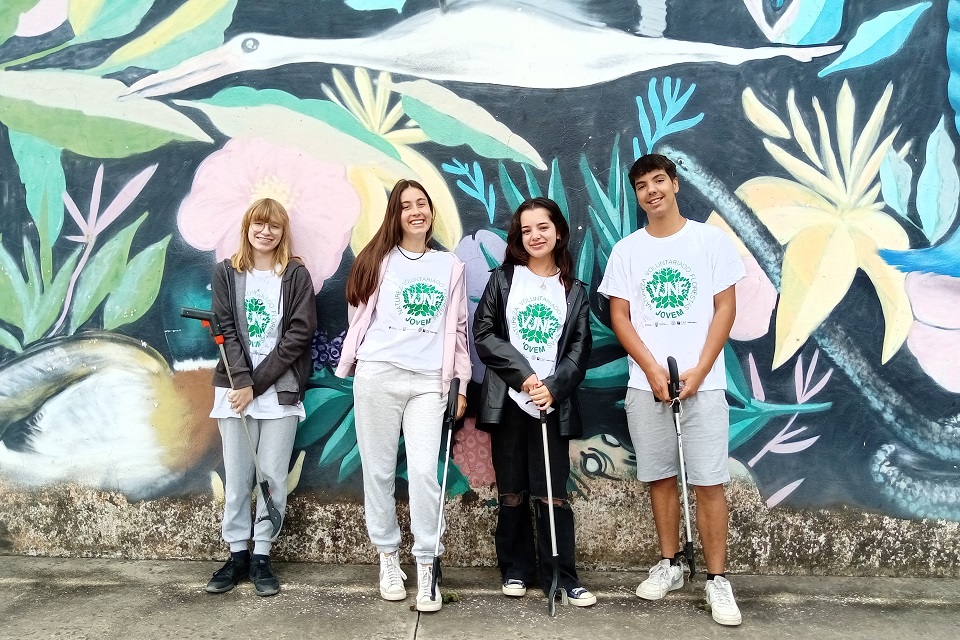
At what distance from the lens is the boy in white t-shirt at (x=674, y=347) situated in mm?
3350

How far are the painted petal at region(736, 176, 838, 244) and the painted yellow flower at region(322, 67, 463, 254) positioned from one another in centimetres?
152

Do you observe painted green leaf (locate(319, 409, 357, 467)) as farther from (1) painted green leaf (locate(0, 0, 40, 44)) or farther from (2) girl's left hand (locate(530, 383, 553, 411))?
(1) painted green leaf (locate(0, 0, 40, 44))

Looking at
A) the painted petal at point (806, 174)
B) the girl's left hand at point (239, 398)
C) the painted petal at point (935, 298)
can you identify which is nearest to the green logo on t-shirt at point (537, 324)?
the girl's left hand at point (239, 398)

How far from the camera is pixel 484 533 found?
12.6 feet

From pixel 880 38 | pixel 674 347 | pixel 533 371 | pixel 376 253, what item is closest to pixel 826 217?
pixel 880 38

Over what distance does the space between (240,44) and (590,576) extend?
3316 millimetres

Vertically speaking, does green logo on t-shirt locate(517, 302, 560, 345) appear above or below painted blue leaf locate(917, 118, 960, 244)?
below

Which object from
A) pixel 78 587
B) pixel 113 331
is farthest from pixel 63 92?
pixel 78 587

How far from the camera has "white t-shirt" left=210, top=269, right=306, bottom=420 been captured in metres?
3.60

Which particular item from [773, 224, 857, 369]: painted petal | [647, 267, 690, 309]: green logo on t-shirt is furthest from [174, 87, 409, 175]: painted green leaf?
[773, 224, 857, 369]: painted petal

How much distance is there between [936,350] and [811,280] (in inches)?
29.1

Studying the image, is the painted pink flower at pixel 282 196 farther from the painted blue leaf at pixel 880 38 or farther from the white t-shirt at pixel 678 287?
the painted blue leaf at pixel 880 38

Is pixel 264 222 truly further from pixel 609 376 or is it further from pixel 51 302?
pixel 609 376

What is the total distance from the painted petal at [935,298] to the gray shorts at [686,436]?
1.24 meters
